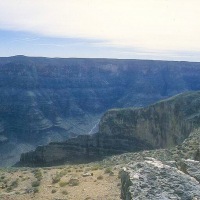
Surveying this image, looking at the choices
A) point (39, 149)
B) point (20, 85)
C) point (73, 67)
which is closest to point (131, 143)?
point (39, 149)

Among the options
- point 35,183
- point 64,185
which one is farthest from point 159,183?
point 35,183

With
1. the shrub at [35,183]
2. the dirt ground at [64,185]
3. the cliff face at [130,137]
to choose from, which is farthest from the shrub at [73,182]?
the cliff face at [130,137]

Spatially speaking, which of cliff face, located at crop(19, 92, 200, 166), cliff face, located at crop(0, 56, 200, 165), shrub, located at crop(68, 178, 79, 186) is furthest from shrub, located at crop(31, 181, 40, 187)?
cliff face, located at crop(0, 56, 200, 165)

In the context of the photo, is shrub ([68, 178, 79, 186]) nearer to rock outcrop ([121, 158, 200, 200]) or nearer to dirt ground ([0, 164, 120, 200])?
dirt ground ([0, 164, 120, 200])

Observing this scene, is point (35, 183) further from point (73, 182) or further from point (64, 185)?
point (73, 182)

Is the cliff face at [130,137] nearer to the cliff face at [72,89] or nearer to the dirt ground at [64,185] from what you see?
the dirt ground at [64,185]

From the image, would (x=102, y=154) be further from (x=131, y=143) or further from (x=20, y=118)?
(x=20, y=118)

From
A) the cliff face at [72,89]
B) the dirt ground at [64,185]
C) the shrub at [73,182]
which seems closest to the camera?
the dirt ground at [64,185]
